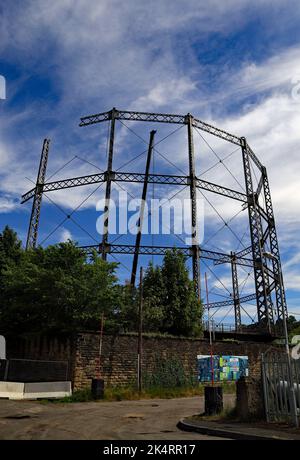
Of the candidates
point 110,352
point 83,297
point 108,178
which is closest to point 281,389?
point 110,352

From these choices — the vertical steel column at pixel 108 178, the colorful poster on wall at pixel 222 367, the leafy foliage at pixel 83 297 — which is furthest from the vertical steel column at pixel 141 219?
the colorful poster on wall at pixel 222 367

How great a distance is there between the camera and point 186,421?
998cm

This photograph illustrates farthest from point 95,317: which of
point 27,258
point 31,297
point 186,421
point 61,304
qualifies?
point 186,421

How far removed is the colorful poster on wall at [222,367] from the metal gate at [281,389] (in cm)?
1512

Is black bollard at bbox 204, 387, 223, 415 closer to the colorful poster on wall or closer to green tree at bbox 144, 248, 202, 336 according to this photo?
the colorful poster on wall

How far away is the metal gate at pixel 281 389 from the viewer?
9.07 metres

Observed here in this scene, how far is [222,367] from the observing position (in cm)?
2592

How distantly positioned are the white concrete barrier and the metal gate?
11.0m

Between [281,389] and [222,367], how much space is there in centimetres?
1729

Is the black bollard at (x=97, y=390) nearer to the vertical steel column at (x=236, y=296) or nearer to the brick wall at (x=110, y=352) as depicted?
the brick wall at (x=110, y=352)

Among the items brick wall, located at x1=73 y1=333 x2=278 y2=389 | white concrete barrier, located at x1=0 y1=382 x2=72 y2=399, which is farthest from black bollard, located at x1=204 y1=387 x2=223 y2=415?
brick wall, located at x1=73 y1=333 x2=278 y2=389

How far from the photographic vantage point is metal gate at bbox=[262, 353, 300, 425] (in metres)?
9.07
